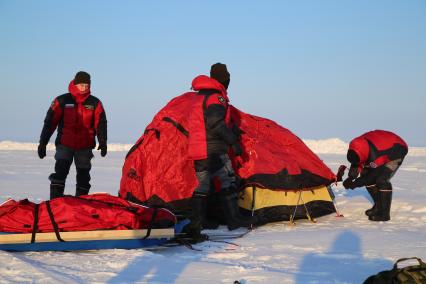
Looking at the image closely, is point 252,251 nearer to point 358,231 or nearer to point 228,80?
point 358,231

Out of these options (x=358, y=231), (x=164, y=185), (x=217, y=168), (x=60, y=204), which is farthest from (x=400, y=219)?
(x=60, y=204)

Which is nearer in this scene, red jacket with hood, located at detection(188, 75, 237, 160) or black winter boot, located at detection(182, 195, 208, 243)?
black winter boot, located at detection(182, 195, 208, 243)

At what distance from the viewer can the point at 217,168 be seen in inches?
257

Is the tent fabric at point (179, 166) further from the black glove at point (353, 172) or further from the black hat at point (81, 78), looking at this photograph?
the black hat at point (81, 78)

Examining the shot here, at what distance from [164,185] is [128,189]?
51 centimetres

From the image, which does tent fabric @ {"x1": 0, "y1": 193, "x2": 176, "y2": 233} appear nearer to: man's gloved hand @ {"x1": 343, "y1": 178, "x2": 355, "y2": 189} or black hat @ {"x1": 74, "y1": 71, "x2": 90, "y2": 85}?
black hat @ {"x1": 74, "y1": 71, "x2": 90, "y2": 85}

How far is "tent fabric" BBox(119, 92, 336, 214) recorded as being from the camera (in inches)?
276

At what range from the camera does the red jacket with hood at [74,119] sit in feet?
24.0

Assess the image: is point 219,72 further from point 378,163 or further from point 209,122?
point 378,163

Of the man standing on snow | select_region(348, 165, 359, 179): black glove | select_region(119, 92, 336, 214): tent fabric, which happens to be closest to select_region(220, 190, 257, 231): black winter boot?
the man standing on snow

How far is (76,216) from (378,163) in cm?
407

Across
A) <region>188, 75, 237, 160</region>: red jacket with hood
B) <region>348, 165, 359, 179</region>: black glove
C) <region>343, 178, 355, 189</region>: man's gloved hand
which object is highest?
<region>188, 75, 237, 160</region>: red jacket with hood

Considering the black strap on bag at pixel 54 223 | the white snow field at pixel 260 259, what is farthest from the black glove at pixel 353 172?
the black strap on bag at pixel 54 223

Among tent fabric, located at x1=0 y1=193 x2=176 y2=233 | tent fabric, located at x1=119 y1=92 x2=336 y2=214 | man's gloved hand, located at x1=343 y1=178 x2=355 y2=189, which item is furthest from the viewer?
man's gloved hand, located at x1=343 y1=178 x2=355 y2=189
